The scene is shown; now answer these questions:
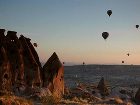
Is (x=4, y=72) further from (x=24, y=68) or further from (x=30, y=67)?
(x=30, y=67)

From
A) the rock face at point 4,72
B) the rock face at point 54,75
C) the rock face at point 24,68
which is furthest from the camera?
the rock face at point 54,75

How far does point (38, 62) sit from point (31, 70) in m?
1.87

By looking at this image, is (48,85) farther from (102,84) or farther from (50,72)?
(102,84)

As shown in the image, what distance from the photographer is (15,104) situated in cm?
1788

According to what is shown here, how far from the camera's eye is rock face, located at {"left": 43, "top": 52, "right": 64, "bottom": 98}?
32.8 metres

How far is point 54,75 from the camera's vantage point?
110 feet

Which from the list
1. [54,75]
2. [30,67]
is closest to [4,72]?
[30,67]

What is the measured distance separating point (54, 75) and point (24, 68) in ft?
11.5

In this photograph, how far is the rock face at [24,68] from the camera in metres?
28.7

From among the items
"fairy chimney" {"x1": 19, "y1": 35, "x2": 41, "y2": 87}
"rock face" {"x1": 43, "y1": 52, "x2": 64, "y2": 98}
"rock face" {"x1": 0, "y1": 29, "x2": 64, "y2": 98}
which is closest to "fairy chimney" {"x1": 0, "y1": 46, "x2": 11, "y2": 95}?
"rock face" {"x1": 0, "y1": 29, "x2": 64, "y2": 98}

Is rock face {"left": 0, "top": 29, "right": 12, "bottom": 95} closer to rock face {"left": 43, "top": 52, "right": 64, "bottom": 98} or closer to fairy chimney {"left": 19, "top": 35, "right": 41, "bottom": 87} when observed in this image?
fairy chimney {"left": 19, "top": 35, "right": 41, "bottom": 87}

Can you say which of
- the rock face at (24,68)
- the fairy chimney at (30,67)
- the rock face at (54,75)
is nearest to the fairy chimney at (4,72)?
the rock face at (24,68)

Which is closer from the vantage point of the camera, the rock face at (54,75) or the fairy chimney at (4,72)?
the fairy chimney at (4,72)

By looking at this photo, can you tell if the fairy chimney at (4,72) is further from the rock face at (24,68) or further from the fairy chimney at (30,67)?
the fairy chimney at (30,67)
